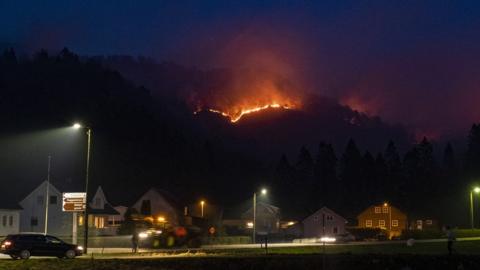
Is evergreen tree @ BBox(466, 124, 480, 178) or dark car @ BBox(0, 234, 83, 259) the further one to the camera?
evergreen tree @ BBox(466, 124, 480, 178)

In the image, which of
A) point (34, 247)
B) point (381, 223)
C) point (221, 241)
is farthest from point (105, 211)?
point (34, 247)

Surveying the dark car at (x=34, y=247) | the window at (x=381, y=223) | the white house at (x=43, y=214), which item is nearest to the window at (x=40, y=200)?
the white house at (x=43, y=214)

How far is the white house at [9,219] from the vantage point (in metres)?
93.2

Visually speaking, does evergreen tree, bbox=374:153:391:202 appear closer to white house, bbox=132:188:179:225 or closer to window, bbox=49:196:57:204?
white house, bbox=132:188:179:225

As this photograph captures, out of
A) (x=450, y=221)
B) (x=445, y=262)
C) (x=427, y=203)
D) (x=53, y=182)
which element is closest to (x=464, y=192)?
(x=427, y=203)

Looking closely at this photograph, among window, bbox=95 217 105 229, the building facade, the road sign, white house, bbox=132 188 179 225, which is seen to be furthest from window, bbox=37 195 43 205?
the building facade

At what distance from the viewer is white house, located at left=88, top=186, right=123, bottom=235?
340 feet

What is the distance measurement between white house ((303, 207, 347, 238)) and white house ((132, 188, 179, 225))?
2419 centimetres

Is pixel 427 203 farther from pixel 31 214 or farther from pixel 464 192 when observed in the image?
pixel 31 214

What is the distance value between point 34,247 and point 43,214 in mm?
56770

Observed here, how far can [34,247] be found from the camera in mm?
44844

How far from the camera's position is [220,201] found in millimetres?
148750

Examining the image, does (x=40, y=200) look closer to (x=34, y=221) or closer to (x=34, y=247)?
(x=34, y=221)

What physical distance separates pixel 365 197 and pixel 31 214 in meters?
112
